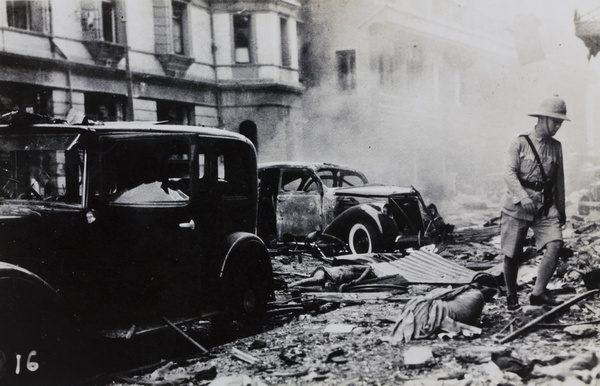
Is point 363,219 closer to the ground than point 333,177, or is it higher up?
closer to the ground

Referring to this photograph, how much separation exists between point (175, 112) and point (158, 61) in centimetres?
198

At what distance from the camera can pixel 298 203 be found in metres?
12.2

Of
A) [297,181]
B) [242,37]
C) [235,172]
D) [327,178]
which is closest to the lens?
[235,172]

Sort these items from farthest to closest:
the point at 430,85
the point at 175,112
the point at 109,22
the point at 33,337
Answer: the point at 430,85 < the point at 175,112 < the point at 109,22 < the point at 33,337

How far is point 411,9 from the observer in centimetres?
2992

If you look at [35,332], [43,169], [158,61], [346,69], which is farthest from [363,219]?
[346,69]

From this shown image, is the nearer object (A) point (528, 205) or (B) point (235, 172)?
(A) point (528, 205)

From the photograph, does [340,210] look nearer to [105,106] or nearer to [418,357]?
[418,357]

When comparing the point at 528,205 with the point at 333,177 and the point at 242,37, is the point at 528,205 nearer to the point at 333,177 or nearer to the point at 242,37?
the point at 333,177

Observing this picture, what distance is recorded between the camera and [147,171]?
16.6 feet

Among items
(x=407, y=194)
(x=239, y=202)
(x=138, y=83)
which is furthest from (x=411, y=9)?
(x=239, y=202)

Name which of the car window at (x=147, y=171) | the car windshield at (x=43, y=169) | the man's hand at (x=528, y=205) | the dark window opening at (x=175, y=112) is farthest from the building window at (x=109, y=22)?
the man's hand at (x=528, y=205)

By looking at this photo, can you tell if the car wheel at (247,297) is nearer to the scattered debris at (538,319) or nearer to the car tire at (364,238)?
the scattered debris at (538,319)

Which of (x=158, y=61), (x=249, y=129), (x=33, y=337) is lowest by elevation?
(x=33, y=337)
